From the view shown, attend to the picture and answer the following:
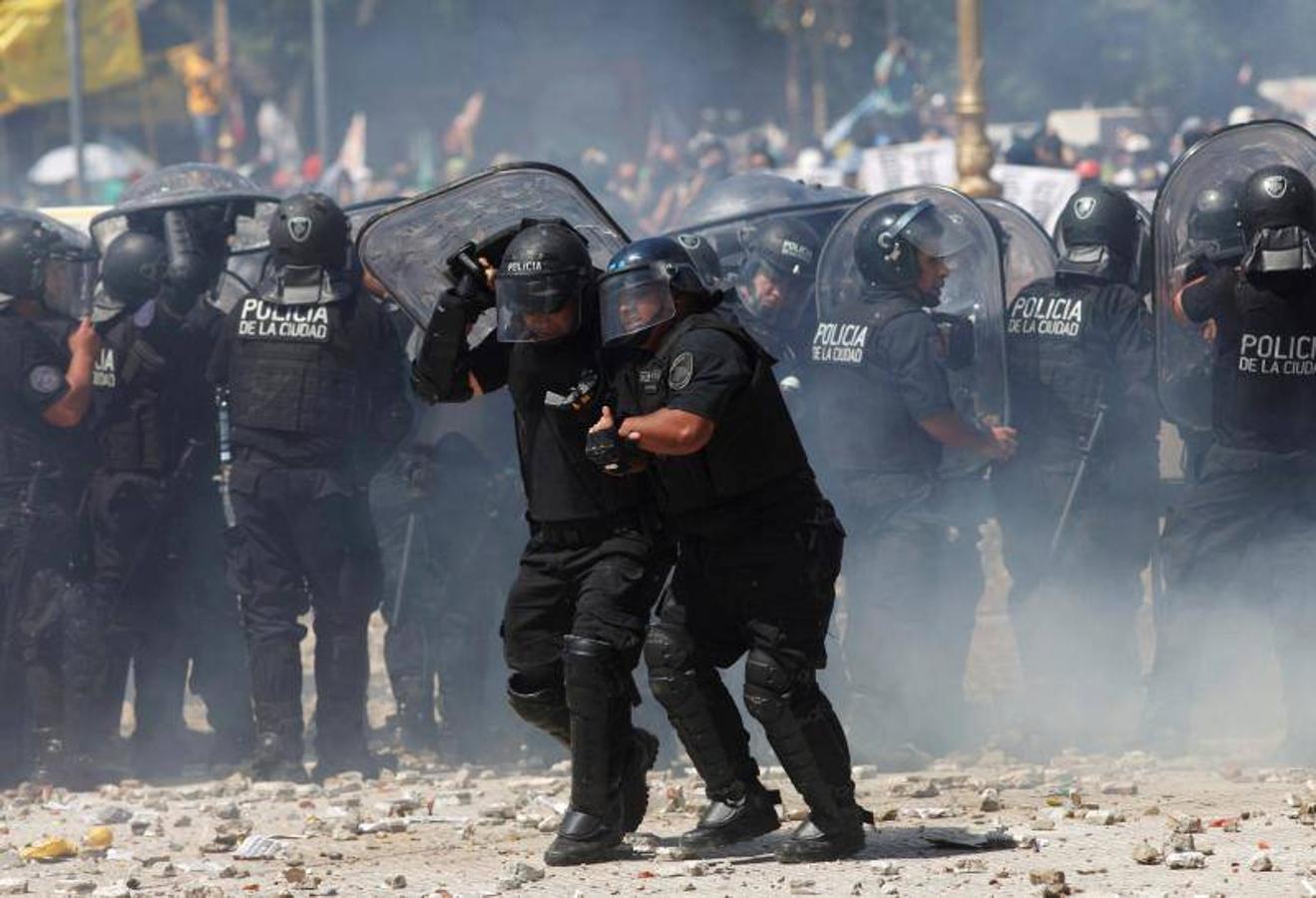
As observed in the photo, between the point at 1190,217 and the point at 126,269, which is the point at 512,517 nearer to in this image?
the point at 126,269

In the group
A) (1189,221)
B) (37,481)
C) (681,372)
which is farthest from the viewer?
(37,481)

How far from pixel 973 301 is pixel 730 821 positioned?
10.1 ft

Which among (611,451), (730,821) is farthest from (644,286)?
(730,821)

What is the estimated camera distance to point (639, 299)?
6.18m

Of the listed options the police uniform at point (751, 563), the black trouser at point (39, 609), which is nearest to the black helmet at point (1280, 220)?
the police uniform at point (751, 563)

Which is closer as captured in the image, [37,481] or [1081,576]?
[37,481]

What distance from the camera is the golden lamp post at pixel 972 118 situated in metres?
13.8

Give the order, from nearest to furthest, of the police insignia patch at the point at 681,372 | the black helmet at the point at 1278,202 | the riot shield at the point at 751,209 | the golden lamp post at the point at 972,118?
1. the police insignia patch at the point at 681,372
2. the black helmet at the point at 1278,202
3. the riot shield at the point at 751,209
4. the golden lamp post at the point at 972,118

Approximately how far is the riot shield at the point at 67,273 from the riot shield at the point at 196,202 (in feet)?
0.90

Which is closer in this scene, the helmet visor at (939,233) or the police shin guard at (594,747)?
the police shin guard at (594,747)

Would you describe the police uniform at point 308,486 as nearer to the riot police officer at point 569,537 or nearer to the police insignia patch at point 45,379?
the police insignia patch at point 45,379

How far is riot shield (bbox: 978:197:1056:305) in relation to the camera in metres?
9.48

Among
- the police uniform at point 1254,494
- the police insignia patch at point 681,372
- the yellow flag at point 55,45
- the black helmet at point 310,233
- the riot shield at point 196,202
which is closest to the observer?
the police insignia patch at point 681,372

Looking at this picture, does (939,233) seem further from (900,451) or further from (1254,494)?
(1254,494)
